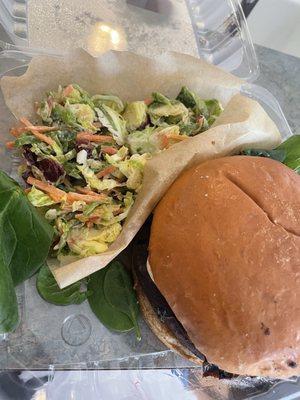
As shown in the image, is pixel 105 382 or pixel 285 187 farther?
pixel 105 382

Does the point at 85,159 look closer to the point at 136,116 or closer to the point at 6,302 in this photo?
the point at 136,116

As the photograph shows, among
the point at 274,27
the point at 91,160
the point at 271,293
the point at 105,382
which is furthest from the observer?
the point at 274,27

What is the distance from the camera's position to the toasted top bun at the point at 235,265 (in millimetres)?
704

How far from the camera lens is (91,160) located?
870 mm

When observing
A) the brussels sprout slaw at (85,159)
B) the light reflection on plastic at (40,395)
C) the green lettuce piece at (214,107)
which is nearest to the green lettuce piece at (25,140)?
the brussels sprout slaw at (85,159)

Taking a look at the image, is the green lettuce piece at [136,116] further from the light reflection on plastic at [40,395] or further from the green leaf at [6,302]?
the light reflection on plastic at [40,395]

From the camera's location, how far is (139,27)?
128 centimetres

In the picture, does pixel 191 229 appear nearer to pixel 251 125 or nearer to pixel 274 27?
pixel 251 125

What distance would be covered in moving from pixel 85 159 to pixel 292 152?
40cm

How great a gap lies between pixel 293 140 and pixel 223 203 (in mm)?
274

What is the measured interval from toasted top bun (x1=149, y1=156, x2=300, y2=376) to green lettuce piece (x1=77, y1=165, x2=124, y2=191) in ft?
0.38

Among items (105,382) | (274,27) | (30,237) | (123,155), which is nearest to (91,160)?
(123,155)

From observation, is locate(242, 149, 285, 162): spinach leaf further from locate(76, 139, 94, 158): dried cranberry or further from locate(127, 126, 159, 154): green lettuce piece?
locate(76, 139, 94, 158): dried cranberry

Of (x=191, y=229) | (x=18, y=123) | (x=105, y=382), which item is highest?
(x=191, y=229)
